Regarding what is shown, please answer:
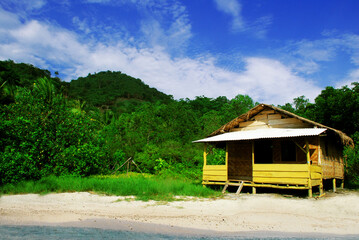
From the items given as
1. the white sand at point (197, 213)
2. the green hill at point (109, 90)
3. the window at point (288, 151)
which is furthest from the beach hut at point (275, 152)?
the green hill at point (109, 90)

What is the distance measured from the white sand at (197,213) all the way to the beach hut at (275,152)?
142 centimetres

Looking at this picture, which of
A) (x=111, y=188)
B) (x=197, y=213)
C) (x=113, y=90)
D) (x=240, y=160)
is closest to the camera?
(x=197, y=213)

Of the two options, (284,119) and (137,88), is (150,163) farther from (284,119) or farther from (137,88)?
(137,88)

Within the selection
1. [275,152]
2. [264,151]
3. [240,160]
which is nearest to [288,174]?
[275,152]

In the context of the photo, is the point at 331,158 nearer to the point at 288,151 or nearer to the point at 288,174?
the point at 288,151

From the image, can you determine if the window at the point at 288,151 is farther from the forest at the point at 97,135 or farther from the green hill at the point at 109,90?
the green hill at the point at 109,90

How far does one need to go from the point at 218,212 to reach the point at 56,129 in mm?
11055

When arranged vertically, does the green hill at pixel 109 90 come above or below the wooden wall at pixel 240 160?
above

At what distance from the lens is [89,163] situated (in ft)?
54.5

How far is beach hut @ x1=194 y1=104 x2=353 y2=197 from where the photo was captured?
41.1 feet

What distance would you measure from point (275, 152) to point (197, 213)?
7824 mm

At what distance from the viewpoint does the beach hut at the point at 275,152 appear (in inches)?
494

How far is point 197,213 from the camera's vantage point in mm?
8891

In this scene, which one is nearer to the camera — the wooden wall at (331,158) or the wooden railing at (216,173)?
the wooden railing at (216,173)
